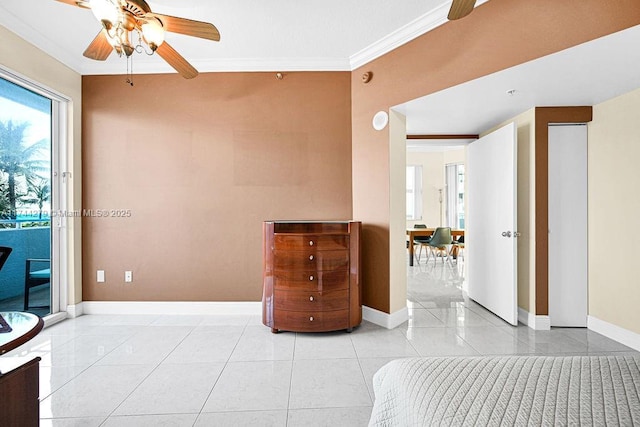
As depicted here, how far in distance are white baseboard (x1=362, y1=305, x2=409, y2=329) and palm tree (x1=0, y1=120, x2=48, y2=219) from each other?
3358mm

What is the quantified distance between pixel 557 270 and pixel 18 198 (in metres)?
5.01

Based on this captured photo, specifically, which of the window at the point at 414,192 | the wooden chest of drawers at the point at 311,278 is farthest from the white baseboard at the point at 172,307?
the window at the point at 414,192

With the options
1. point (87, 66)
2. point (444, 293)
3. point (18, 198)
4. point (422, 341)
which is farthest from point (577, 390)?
point (87, 66)

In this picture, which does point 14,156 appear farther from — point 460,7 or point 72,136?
point 460,7

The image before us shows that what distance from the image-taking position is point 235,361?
2330mm

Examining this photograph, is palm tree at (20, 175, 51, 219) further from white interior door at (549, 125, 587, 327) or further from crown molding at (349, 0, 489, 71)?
white interior door at (549, 125, 587, 327)

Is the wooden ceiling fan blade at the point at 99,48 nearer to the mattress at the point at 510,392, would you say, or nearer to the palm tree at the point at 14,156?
the palm tree at the point at 14,156

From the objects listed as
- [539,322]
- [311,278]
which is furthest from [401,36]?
[539,322]

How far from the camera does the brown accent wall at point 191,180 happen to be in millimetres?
3393

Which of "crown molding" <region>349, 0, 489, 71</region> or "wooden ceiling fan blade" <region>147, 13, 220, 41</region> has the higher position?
"crown molding" <region>349, 0, 489, 71</region>

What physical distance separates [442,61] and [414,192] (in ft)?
18.6

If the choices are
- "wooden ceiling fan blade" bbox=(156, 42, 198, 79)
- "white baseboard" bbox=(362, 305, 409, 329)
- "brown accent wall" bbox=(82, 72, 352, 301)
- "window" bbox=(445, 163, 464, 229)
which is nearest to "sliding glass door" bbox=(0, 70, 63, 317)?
"brown accent wall" bbox=(82, 72, 352, 301)

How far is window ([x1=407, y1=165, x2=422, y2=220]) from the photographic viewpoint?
26.0ft

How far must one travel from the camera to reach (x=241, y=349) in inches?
100.0
